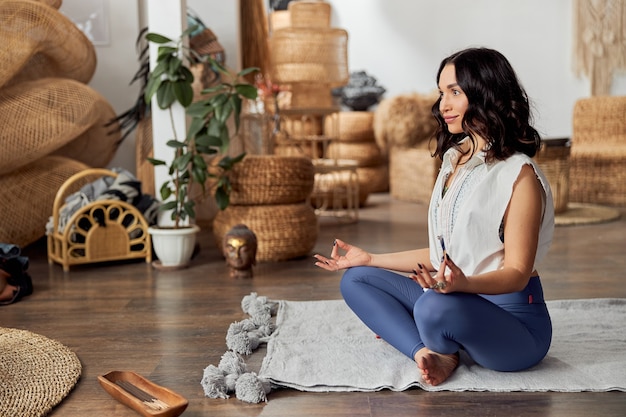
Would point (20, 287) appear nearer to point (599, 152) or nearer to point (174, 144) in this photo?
point (174, 144)

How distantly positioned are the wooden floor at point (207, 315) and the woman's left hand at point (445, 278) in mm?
297

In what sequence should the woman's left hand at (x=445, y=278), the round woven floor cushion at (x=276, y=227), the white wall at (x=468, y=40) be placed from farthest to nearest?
1. the white wall at (x=468, y=40)
2. the round woven floor cushion at (x=276, y=227)
3. the woman's left hand at (x=445, y=278)

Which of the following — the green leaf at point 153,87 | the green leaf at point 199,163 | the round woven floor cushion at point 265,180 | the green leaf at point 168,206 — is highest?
the green leaf at point 153,87

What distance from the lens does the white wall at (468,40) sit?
7.20 metres

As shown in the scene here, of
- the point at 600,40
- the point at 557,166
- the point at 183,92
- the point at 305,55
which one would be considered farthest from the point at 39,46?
the point at 600,40

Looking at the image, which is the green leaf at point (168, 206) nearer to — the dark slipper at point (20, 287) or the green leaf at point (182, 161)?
the green leaf at point (182, 161)

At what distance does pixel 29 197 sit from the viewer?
13.3 ft

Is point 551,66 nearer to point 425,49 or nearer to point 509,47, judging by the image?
point 509,47

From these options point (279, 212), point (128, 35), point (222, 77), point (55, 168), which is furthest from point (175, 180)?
point (128, 35)

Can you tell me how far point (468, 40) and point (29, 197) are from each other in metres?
4.68

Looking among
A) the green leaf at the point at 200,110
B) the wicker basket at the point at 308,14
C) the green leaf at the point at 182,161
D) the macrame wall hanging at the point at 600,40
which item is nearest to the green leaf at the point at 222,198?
the green leaf at the point at 182,161

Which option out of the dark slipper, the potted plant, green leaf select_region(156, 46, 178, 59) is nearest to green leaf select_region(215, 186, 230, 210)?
the potted plant

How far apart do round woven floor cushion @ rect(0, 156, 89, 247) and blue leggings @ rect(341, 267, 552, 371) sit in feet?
7.97

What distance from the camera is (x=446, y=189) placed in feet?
6.55
